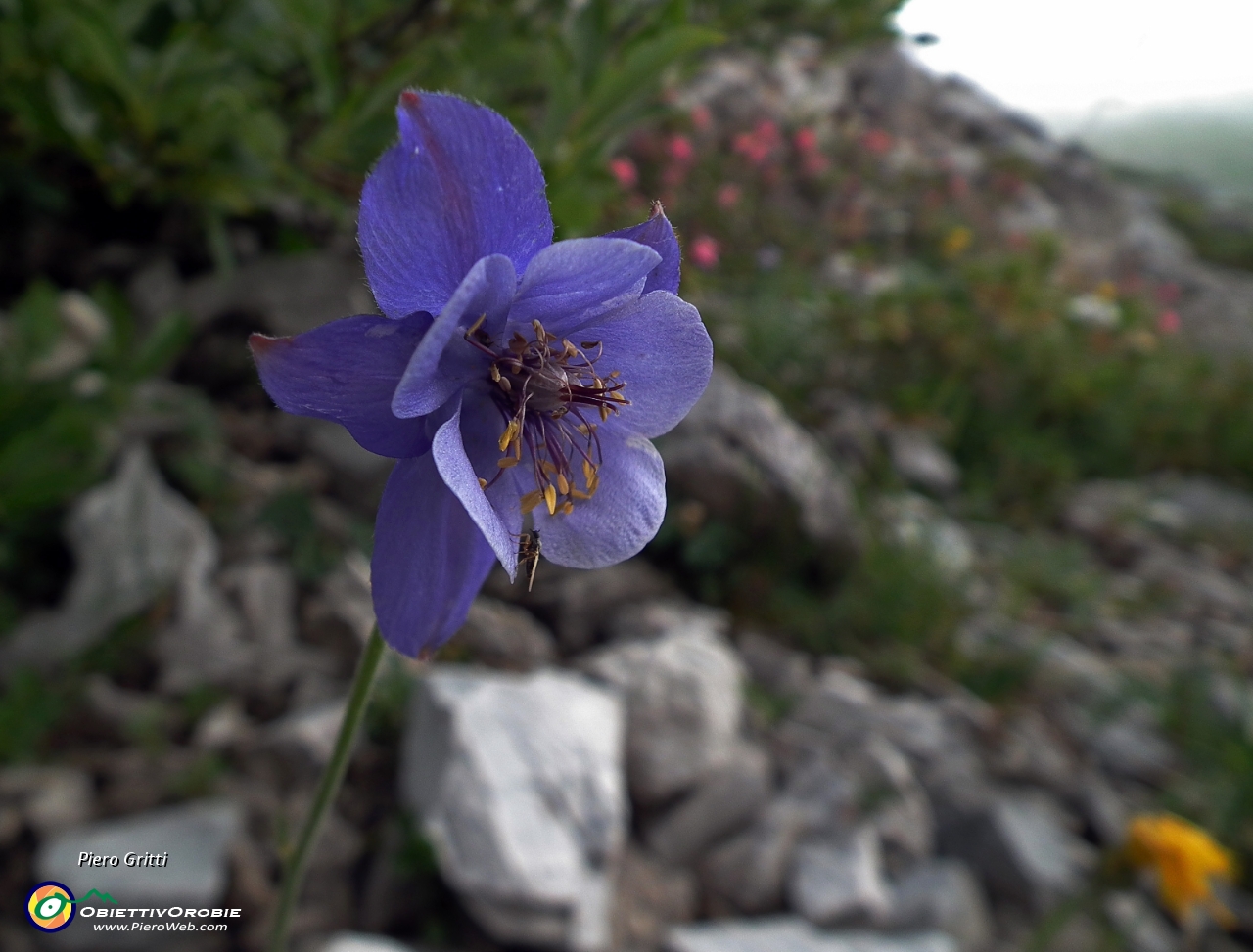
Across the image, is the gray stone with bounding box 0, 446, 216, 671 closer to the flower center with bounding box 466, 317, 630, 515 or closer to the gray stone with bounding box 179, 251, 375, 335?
the gray stone with bounding box 179, 251, 375, 335

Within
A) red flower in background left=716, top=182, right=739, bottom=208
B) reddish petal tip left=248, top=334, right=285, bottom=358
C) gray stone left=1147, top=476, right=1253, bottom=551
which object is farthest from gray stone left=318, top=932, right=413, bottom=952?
gray stone left=1147, top=476, right=1253, bottom=551

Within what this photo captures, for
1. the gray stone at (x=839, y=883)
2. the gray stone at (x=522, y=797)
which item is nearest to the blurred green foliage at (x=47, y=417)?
the gray stone at (x=522, y=797)

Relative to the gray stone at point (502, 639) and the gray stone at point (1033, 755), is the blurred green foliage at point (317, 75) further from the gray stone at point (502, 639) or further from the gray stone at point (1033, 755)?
the gray stone at point (1033, 755)

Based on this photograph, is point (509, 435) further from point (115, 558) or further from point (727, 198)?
point (727, 198)

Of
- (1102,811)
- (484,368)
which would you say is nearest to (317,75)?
(484,368)

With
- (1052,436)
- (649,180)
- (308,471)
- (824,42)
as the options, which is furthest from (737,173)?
(308,471)

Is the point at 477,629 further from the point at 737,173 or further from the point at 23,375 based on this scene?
the point at 737,173
